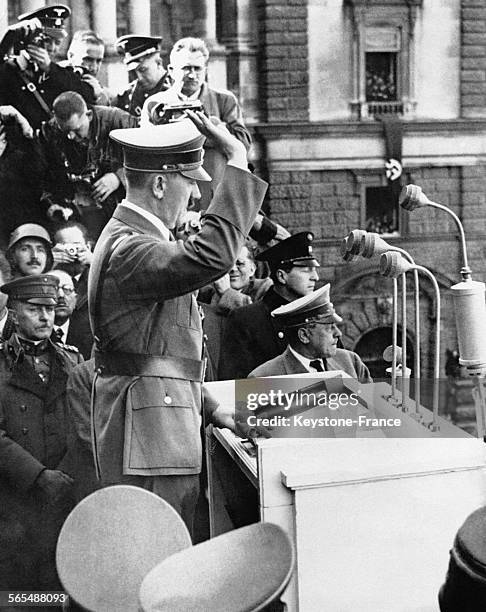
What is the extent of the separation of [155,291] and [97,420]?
24.7 inches

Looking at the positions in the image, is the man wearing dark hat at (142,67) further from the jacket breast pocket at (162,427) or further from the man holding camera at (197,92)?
the jacket breast pocket at (162,427)

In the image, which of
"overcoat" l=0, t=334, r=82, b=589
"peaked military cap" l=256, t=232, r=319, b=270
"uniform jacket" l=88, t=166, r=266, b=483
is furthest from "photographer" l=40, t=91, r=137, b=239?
"uniform jacket" l=88, t=166, r=266, b=483

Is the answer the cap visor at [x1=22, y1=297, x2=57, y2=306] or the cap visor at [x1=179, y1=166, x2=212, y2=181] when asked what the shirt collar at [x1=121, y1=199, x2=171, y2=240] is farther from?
the cap visor at [x1=22, y1=297, x2=57, y2=306]

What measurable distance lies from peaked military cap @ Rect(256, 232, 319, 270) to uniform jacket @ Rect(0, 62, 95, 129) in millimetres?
993

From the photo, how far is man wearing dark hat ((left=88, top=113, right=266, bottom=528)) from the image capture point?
9.80ft

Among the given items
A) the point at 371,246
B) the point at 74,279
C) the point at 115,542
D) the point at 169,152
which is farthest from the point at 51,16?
the point at 115,542

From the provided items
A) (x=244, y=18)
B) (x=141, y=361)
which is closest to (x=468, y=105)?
(x=244, y=18)

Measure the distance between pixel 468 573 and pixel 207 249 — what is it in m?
1.65

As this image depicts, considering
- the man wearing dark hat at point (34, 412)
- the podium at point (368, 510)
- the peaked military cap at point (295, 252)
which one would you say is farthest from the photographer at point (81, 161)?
the podium at point (368, 510)

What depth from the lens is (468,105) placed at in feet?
13.0

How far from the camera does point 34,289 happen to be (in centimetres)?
412

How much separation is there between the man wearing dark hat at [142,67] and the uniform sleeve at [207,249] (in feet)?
3.90

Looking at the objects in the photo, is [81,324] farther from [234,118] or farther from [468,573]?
[468,573]

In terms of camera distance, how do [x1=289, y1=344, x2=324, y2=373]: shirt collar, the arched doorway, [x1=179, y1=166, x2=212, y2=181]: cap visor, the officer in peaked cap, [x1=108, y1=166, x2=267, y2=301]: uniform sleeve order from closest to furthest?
the officer in peaked cap < [x1=108, y1=166, x2=267, y2=301]: uniform sleeve < [x1=179, y1=166, x2=212, y2=181]: cap visor < [x1=289, y1=344, x2=324, y2=373]: shirt collar < the arched doorway
